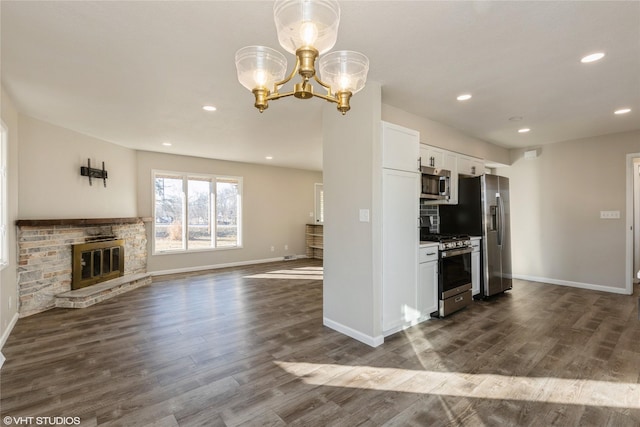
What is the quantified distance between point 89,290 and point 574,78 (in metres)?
6.30

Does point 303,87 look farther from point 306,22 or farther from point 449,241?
point 449,241

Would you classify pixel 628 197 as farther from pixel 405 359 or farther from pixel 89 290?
pixel 89 290

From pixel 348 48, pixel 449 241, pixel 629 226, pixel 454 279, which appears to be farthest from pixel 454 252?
pixel 629 226

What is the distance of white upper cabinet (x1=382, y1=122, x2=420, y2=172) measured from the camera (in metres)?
3.07

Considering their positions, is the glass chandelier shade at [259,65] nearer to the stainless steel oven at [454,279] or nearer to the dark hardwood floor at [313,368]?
the dark hardwood floor at [313,368]

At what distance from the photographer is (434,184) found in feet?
13.4

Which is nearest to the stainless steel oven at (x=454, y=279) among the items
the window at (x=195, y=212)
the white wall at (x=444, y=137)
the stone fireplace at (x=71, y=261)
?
the white wall at (x=444, y=137)

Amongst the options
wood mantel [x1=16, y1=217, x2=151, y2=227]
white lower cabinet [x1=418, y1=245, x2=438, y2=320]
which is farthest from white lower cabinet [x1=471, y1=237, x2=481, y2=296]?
wood mantel [x1=16, y1=217, x2=151, y2=227]

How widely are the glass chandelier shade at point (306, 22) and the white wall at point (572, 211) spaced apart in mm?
5716

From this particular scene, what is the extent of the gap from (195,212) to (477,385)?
607 centimetres

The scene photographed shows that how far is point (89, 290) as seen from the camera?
4.43 m

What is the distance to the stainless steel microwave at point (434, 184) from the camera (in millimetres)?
3916

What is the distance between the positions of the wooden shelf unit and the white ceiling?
14.0ft

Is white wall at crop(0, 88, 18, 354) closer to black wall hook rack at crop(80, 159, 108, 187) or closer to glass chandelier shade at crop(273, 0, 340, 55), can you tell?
black wall hook rack at crop(80, 159, 108, 187)
